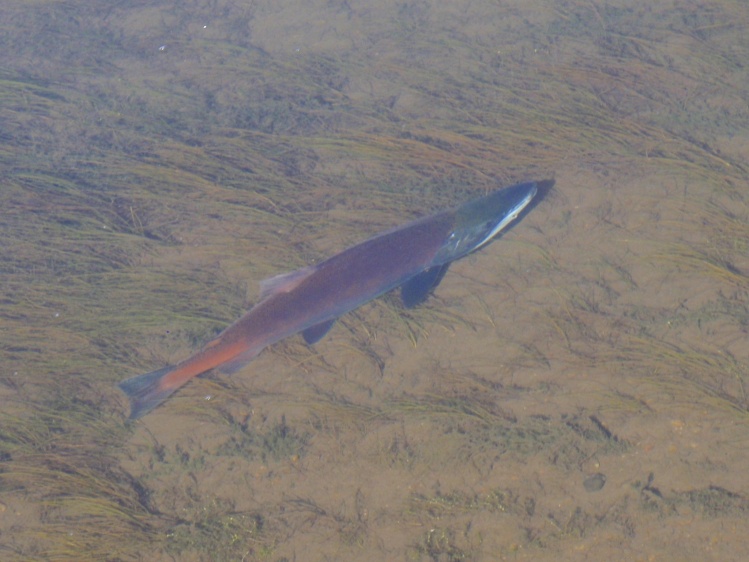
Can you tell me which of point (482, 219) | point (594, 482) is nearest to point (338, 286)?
point (482, 219)

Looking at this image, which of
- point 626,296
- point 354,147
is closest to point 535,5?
point 354,147

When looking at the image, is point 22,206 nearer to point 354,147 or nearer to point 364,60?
point 354,147

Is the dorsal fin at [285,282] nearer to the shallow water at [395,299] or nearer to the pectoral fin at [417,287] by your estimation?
the shallow water at [395,299]

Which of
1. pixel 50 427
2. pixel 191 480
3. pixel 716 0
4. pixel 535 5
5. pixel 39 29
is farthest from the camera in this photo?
pixel 39 29

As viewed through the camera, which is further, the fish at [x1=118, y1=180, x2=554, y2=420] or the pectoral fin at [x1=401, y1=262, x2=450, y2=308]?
the pectoral fin at [x1=401, y1=262, x2=450, y2=308]

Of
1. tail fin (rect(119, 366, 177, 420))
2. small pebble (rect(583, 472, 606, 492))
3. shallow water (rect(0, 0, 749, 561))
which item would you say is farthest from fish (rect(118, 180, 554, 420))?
small pebble (rect(583, 472, 606, 492))

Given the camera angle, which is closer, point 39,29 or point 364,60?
point 364,60

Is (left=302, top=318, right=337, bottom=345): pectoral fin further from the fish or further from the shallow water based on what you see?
the shallow water
